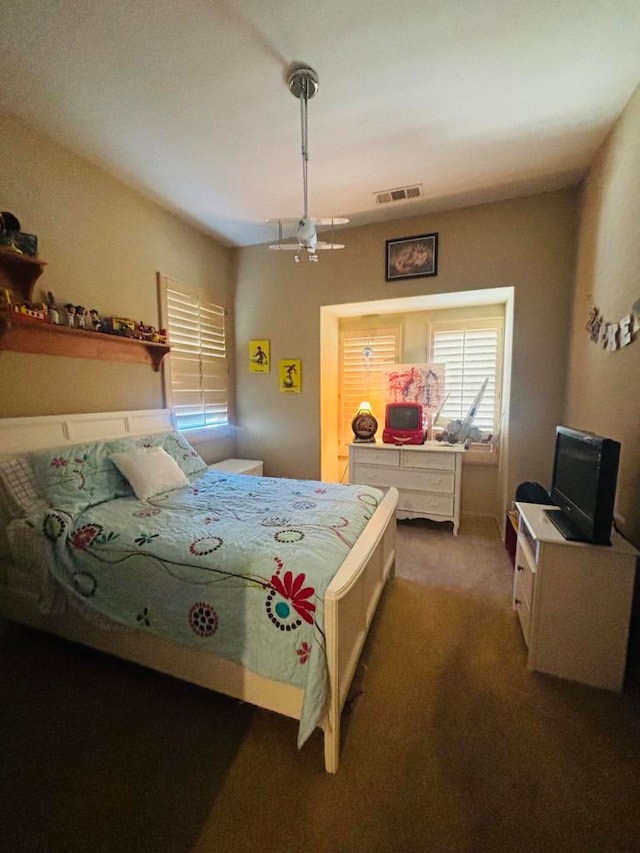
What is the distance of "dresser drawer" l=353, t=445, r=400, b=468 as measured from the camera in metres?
3.18

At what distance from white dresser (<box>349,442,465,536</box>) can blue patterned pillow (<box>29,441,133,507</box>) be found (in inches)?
80.2

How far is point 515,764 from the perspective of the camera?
118 centimetres

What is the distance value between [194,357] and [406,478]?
7.71 ft

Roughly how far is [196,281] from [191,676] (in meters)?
3.15

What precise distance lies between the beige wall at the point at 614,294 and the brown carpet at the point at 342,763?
0.94m

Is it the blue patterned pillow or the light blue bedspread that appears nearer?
the light blue bedspread

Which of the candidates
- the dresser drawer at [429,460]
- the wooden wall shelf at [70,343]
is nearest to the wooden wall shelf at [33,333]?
the wooden wall shelf at [70,343]

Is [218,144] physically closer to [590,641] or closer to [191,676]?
[191,676]

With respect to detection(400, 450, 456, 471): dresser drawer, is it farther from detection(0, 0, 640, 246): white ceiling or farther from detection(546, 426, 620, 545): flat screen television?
detection(0, 0, 640, 246): white ceiling

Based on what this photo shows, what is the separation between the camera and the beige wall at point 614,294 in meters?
1.69

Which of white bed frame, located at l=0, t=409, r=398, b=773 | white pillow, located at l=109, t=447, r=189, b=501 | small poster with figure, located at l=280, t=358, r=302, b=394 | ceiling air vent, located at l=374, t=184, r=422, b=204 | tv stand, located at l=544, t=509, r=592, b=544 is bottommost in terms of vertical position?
white bed frame, located at l=0, t=409, r=398, b=773

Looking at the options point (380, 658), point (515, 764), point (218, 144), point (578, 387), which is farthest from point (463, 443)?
point (218, 144)

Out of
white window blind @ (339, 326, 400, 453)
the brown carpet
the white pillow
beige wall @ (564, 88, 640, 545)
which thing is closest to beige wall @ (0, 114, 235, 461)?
the white pillow

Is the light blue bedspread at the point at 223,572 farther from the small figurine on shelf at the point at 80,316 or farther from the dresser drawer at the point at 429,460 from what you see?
the dresser drawer at the point at 429,460
